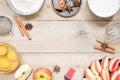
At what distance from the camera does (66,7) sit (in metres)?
1.37

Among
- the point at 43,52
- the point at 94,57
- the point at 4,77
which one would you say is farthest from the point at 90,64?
the point at 4,77

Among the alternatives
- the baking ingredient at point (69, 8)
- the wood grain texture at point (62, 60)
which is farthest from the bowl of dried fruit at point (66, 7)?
the wood grain texture at point (62, 60)

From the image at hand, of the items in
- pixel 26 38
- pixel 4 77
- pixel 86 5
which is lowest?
pixel 4 77

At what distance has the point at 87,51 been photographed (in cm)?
138

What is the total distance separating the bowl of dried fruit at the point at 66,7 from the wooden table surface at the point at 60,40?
2 centimetres

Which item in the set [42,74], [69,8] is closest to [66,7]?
[69,8]

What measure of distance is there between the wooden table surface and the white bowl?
0.03 m

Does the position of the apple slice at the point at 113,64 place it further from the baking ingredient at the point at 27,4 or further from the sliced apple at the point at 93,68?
the baking ingredient at the point at 27,4

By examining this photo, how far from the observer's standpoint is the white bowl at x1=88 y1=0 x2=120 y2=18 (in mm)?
1361

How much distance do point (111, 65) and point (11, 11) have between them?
0.36m

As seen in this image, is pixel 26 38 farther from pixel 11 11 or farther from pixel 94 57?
pixel 94 57

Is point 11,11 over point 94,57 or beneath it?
over

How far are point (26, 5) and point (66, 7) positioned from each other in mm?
129

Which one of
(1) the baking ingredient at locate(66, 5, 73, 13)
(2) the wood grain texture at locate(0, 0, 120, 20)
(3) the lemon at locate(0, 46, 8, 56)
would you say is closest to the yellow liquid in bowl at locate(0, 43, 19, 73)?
(3) the lemon at locate(0, 46, 8, 56)
